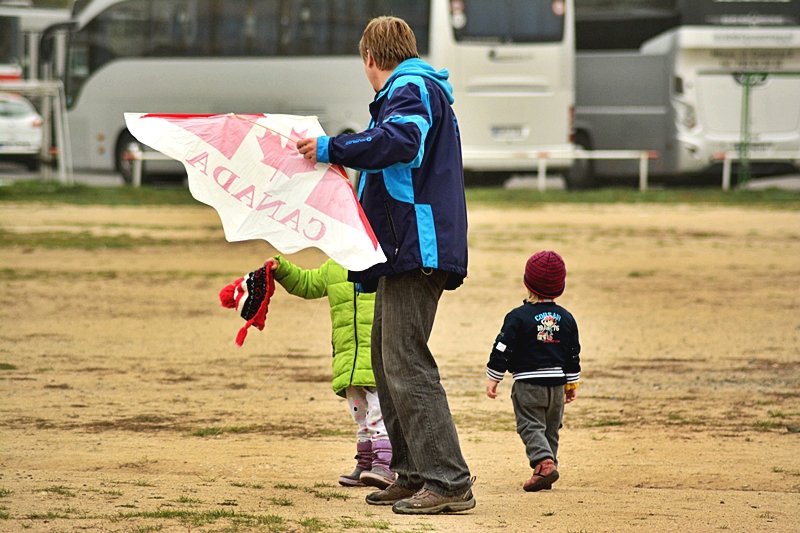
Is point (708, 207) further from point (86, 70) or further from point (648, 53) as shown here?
point (86, 70)

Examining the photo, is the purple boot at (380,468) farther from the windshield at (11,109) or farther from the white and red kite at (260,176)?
the windshield at (11,109)

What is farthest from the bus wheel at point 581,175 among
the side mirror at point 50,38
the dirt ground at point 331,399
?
the dirt ground at point 331,399

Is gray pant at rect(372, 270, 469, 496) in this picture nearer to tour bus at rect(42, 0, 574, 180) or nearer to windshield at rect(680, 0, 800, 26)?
tour bus at rect(42, 0, 574, 180)

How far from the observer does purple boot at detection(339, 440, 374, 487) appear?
5.89m

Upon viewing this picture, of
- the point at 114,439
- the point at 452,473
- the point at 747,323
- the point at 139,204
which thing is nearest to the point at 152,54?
the point at 139,204

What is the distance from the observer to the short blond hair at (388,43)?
518 centimetres

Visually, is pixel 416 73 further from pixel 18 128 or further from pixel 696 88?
pixel 18 128

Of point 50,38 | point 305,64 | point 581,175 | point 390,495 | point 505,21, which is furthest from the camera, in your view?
point 50,38

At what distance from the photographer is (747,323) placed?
1116 cm

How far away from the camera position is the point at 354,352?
592 cm

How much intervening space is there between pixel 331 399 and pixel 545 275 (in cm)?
259

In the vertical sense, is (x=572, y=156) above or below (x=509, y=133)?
below

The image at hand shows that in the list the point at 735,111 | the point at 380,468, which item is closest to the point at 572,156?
the point at 735,111

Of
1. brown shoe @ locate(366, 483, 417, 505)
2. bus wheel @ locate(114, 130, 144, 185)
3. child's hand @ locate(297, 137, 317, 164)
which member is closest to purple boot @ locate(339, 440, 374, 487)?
brown shoe @ locate(366, 483, 417, 505)
